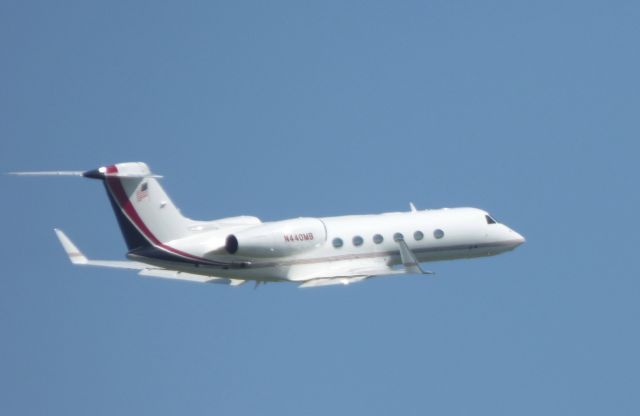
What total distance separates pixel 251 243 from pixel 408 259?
7.91 m

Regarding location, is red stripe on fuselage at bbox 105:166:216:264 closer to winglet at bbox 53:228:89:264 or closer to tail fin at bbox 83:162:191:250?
tail fin at bbox 83:162:191:250

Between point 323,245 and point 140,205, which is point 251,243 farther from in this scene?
point 140,205

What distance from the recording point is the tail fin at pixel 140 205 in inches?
4702

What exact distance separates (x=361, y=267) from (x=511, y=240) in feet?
37.0

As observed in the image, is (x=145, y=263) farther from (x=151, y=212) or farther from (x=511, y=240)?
(x=511, y=240)

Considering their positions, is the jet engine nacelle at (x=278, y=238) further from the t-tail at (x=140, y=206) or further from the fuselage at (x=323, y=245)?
the t-tail at (x=140, y=206)

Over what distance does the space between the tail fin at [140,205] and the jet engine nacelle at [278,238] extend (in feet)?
9.47

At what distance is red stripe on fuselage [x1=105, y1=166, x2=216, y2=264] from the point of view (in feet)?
391

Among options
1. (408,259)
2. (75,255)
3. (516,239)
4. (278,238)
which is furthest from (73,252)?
(516,239)

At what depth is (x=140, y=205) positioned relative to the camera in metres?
120

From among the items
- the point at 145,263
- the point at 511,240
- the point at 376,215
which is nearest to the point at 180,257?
the point at 145,263

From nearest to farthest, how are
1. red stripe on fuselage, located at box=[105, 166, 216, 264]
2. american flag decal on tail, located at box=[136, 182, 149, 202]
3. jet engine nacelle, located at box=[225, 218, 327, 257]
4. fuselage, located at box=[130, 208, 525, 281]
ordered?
red stripe on fuselage, located at box=[105, 166, 216, 264] → american flag decal on tail, located at box=[136, 182, 149, 202] → jet engine nacelle, located at box=[225, 218, 327, 257] → fuselage, located at box=[130, 208, 525, 281]

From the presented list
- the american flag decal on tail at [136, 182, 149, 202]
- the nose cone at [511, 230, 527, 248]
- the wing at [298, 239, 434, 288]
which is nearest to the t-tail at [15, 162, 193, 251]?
the american flag decal on tail at [136, 182, 149, 202]

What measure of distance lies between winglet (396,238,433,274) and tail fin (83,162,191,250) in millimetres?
10537
